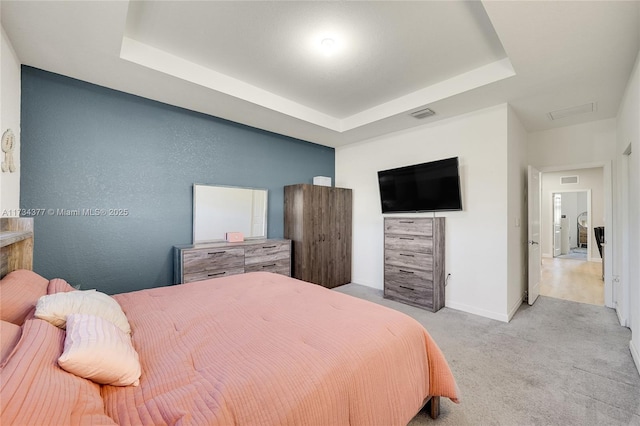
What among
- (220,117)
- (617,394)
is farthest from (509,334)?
(220,117)

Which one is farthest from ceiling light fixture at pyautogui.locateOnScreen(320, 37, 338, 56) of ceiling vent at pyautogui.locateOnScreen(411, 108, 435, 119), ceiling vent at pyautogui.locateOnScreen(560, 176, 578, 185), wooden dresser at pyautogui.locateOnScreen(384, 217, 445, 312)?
ceiling vent at pyautogui.locateOnScreen(560, 176, 578, 185)

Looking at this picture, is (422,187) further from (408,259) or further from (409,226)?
(408,259)

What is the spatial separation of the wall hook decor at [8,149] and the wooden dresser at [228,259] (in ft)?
4.87

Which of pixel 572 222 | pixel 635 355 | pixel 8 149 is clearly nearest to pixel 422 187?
pixel 635 355

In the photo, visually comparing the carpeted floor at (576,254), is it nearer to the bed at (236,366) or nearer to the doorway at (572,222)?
the doorway at (572,222)

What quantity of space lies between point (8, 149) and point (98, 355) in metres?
2.16

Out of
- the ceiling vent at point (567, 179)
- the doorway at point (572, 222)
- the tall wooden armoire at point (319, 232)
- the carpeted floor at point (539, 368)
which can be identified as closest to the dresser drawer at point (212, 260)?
the tall wooden armoire at point (319, 232)

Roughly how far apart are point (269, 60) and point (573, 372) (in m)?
3.78

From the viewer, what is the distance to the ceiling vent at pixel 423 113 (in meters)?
3.40

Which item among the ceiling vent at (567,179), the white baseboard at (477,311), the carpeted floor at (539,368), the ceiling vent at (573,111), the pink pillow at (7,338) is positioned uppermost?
the ceiling vent at (573,111)

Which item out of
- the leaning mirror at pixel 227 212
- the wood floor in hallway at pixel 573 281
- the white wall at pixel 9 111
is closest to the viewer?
the white wall at pixel 9 111

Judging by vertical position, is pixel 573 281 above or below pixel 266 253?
below

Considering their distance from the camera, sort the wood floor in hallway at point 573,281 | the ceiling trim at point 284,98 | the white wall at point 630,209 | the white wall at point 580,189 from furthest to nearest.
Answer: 1. the white wall at point 580,189
2. the wood floor in hallway at point 573,281
3. the ceiling trim at point 284,98
4. the white wall at point 630,209

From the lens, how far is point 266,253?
3779 millimetres
